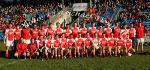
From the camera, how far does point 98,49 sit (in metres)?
22.4

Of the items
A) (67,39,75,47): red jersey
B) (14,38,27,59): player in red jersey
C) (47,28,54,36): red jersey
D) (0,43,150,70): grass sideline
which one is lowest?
(0,43,150,70): grass sideline

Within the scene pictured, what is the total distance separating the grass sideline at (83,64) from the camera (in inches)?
689

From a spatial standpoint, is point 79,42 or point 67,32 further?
point 67,32

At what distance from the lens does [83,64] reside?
18547 millimetres

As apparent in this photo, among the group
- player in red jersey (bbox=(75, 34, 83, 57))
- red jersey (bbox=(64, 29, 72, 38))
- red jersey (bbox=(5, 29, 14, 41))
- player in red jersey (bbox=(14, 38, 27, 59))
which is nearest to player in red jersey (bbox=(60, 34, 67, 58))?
player in red jersey (bbox=(75, 34, 83, 57))

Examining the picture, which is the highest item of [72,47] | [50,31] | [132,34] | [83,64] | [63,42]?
[50,31]

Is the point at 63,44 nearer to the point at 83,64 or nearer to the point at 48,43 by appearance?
the point at 48,43

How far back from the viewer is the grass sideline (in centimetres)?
1749

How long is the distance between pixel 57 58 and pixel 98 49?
8.20 ft

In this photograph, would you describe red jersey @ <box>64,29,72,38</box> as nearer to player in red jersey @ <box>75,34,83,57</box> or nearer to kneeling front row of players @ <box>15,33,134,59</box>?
kneeling front row of players @ <box>15,33,134,59</box>

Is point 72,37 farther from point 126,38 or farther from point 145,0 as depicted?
point 145,0

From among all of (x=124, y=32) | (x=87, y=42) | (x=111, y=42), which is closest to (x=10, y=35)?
(x=87, y=42)

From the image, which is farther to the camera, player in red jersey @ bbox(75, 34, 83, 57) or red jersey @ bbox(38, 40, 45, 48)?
player in red jersey @ bbox(75, 34, 83, 57)

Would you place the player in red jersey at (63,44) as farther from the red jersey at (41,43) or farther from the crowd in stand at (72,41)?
the red jersey at (41,43)
